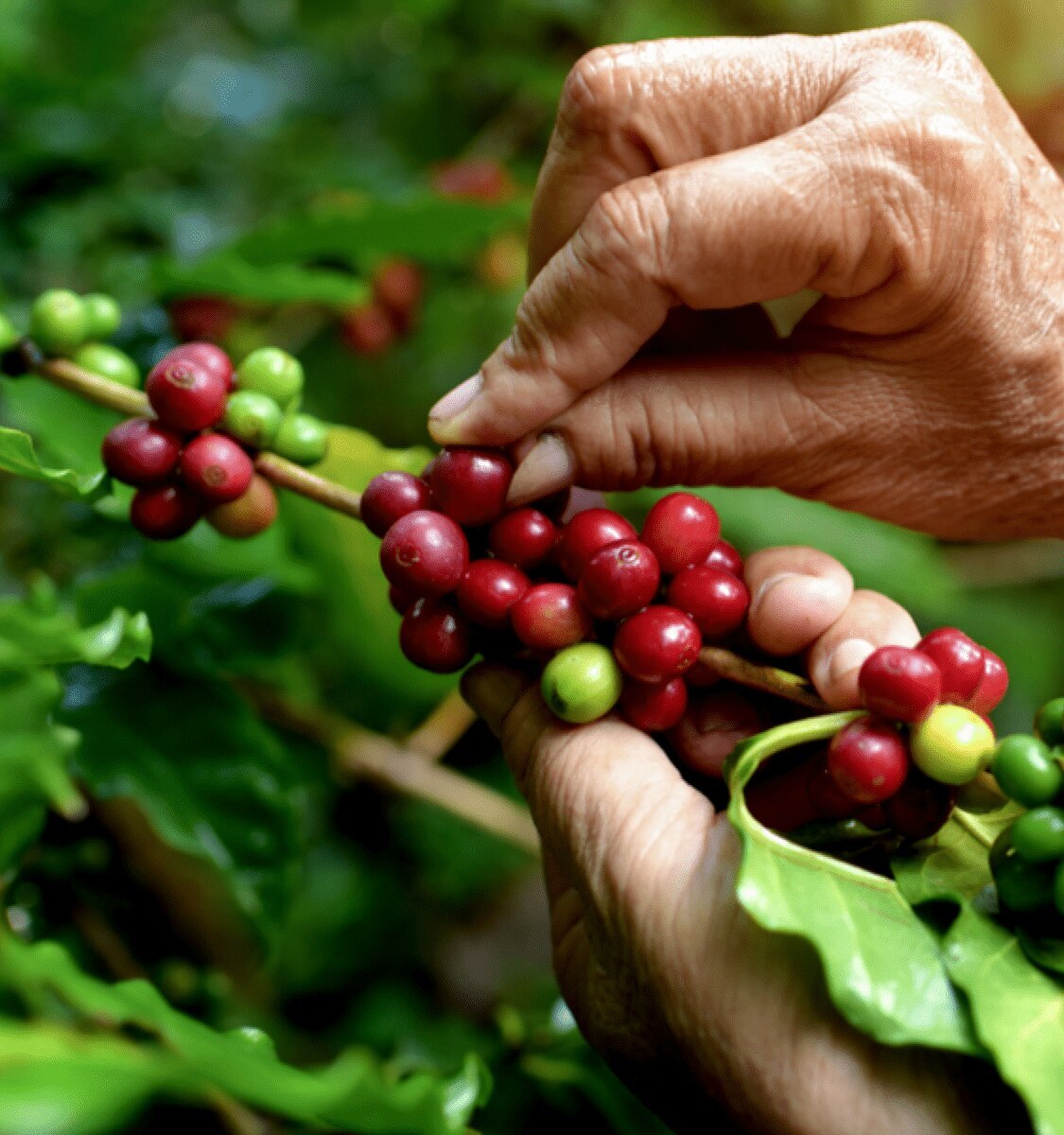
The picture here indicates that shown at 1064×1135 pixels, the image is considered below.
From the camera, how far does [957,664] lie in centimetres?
81

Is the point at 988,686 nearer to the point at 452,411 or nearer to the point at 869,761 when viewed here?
the point at 869,761

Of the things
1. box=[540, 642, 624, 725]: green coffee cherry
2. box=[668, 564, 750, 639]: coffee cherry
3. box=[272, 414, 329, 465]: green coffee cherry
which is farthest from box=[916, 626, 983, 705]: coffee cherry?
box=[272, 414, 329, 465]: green coffee cherry

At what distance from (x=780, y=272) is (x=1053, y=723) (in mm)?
461

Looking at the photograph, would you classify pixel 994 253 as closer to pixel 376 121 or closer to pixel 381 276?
pixel 381 276

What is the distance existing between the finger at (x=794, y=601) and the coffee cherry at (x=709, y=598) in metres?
0.02

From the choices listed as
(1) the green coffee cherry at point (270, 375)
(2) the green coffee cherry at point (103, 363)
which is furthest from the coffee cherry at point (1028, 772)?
(2) the green coffee cherry at point (103, 363)

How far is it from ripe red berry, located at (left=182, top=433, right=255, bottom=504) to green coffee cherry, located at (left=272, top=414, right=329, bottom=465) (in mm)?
57

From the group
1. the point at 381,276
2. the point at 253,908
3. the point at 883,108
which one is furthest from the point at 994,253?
the point at 381,276

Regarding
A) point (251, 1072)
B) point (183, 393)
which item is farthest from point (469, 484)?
A: point (251, 1072)

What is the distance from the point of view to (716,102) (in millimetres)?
964

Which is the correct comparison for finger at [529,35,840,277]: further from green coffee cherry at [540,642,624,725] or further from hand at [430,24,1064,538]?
green coffee cherry at [540,642,624,725]

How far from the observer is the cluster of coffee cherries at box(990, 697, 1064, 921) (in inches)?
26.8

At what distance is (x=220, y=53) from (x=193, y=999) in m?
2.69

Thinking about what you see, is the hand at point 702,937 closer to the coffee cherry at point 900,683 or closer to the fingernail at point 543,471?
the coffee cherry at point 900,683
